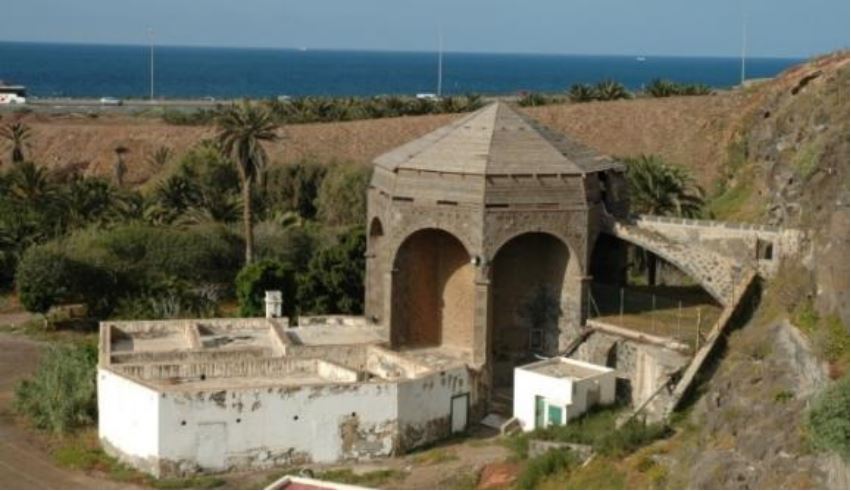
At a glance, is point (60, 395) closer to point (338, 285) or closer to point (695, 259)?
point (338, 285)

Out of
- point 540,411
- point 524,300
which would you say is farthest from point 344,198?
point 540,411

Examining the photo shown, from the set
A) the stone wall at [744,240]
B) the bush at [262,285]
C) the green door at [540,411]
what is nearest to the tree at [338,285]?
the bush at [262,285]

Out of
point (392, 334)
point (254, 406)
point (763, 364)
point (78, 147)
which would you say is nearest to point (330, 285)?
point (392, 334)

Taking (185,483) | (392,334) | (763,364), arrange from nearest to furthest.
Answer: (763,364)
(185,483)
(392,334)

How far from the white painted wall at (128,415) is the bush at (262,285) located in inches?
480

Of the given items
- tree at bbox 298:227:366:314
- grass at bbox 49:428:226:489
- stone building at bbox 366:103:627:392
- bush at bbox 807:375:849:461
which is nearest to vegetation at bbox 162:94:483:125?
tree at bbox 298:227:366:314

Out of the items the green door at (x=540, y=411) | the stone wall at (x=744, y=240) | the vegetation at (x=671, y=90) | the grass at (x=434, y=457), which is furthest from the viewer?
the vegetation at (x=671, y=90)

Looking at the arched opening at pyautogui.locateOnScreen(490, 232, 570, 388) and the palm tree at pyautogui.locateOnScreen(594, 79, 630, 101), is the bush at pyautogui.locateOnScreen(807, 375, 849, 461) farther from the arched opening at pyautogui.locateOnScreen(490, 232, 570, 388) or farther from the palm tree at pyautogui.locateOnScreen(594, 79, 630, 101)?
the palm tree at pyautogui.locateOnScreen(594, 79, 630, 101)

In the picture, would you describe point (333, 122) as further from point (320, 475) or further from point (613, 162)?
point (320, 475)

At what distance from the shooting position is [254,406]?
28062 mm

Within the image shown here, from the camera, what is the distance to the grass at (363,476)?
27281 millimetres

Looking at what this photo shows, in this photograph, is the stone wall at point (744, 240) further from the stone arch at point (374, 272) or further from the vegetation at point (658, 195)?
the stone arch at point (374, 272)

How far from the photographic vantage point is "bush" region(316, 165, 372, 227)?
190ft

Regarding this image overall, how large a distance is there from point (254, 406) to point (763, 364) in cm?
1155
